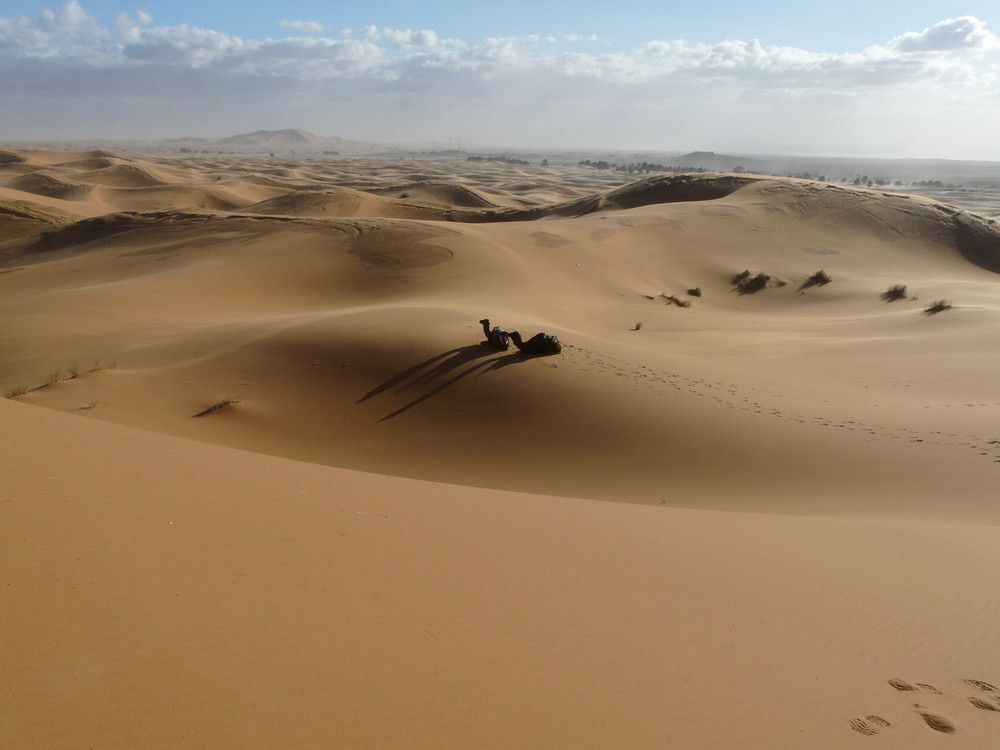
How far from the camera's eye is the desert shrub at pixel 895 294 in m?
19.8

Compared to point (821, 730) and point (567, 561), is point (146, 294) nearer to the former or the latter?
point (567, 561)

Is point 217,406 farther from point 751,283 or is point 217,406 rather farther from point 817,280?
point 817,280

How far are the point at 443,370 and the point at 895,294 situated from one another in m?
15.6

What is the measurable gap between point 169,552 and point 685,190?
35.5 meters

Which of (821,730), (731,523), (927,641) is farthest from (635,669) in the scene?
(731,523)

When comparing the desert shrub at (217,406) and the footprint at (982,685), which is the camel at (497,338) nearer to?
the desert shrub at (217,406)

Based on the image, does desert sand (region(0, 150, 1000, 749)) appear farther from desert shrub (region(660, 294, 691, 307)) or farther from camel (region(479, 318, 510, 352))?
desert shrub (region(660, 294, 691, 307))

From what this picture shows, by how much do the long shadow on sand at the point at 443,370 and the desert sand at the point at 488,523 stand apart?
53 mm

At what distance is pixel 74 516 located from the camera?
4.16 m

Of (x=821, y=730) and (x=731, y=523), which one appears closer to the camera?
(x=821, y=730)

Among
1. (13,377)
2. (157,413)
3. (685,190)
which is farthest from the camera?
(685,190)

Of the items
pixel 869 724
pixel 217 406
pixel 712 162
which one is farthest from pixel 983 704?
pixel 712 162

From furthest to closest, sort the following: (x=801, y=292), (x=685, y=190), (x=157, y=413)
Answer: (x=685, y=190)
(x=801, y=292)
(x=157, y=413)

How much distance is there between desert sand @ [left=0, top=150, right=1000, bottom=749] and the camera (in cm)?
295
